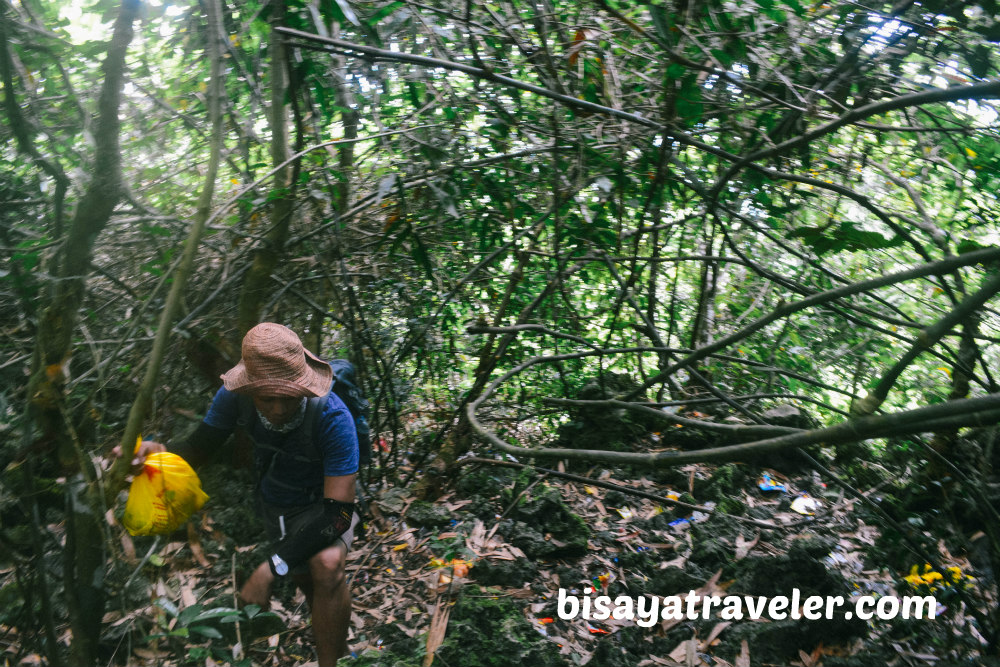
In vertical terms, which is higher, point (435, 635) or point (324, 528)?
point (324, 528)

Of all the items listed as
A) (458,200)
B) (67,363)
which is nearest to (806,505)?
(458,200)

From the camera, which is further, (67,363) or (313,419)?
(313,419)

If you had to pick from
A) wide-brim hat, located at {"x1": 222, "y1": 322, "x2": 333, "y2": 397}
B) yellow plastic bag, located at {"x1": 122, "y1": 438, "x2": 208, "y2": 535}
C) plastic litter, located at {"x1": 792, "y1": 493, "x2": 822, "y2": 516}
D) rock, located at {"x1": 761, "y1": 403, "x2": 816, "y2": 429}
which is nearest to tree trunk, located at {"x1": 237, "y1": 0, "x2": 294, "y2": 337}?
wide-brim hat, located at {"x1": 222, "y1": 322, "x2": 333, "y2": 397}

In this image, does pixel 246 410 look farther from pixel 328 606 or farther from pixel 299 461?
pixel 328 606

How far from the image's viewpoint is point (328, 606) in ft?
10.7

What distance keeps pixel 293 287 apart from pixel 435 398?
162 cm

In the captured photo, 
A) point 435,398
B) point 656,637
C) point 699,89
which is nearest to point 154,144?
point 435,398

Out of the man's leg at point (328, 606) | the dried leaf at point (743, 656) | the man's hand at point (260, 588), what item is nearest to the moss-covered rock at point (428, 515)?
the man's leg at point (328, 606)

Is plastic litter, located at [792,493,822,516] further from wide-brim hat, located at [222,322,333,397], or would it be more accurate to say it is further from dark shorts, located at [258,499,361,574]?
wide-brim hat, located at [222,322,333,397]

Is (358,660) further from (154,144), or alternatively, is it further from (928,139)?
(928,139)

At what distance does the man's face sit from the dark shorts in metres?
0.57

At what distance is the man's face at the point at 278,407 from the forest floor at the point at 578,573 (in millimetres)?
725

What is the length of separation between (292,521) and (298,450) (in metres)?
0.46

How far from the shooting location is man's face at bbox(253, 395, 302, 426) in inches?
121
